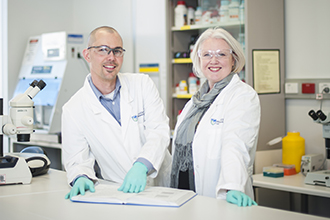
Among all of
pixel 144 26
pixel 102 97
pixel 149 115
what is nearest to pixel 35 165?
pixel 102 97

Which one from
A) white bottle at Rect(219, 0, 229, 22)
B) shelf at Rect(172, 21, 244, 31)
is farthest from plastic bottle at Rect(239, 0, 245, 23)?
white bottle at Rect(219, 0, 229, 22)

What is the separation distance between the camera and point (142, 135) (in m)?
2.15

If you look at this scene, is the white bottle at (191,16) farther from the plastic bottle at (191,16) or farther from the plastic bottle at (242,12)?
the plastic bottle at (242,12)

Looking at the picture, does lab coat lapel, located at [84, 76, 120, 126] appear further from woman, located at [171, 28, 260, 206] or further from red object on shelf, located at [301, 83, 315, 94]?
red object on shelf, located at [301, 83, 315, 94]

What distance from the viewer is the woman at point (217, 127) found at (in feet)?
5.62

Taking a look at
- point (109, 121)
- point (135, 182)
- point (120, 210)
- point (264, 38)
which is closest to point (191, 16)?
Result: point (264, 38)

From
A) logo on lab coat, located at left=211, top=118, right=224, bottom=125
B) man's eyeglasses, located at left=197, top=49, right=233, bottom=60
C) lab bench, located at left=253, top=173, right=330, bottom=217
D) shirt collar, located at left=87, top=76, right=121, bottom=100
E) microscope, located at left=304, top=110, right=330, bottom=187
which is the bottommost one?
lab bench, located at left=253, top=173, right=330, bottom=217

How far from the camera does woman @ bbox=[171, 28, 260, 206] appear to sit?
1712 mm

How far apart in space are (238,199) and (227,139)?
0.36 metres

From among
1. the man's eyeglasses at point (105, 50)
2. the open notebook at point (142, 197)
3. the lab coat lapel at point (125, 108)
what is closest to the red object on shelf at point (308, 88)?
the lab coat lapel at point (125, 108)

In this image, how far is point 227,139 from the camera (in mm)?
1756

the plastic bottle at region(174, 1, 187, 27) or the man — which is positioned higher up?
the plastic bottle at region(174, 1, 187, 27)

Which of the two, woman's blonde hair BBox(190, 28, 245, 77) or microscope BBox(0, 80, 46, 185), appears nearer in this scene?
microscope BBox(0, 80, 46, 185)

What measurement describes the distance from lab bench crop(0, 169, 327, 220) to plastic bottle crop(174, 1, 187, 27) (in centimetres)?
219
